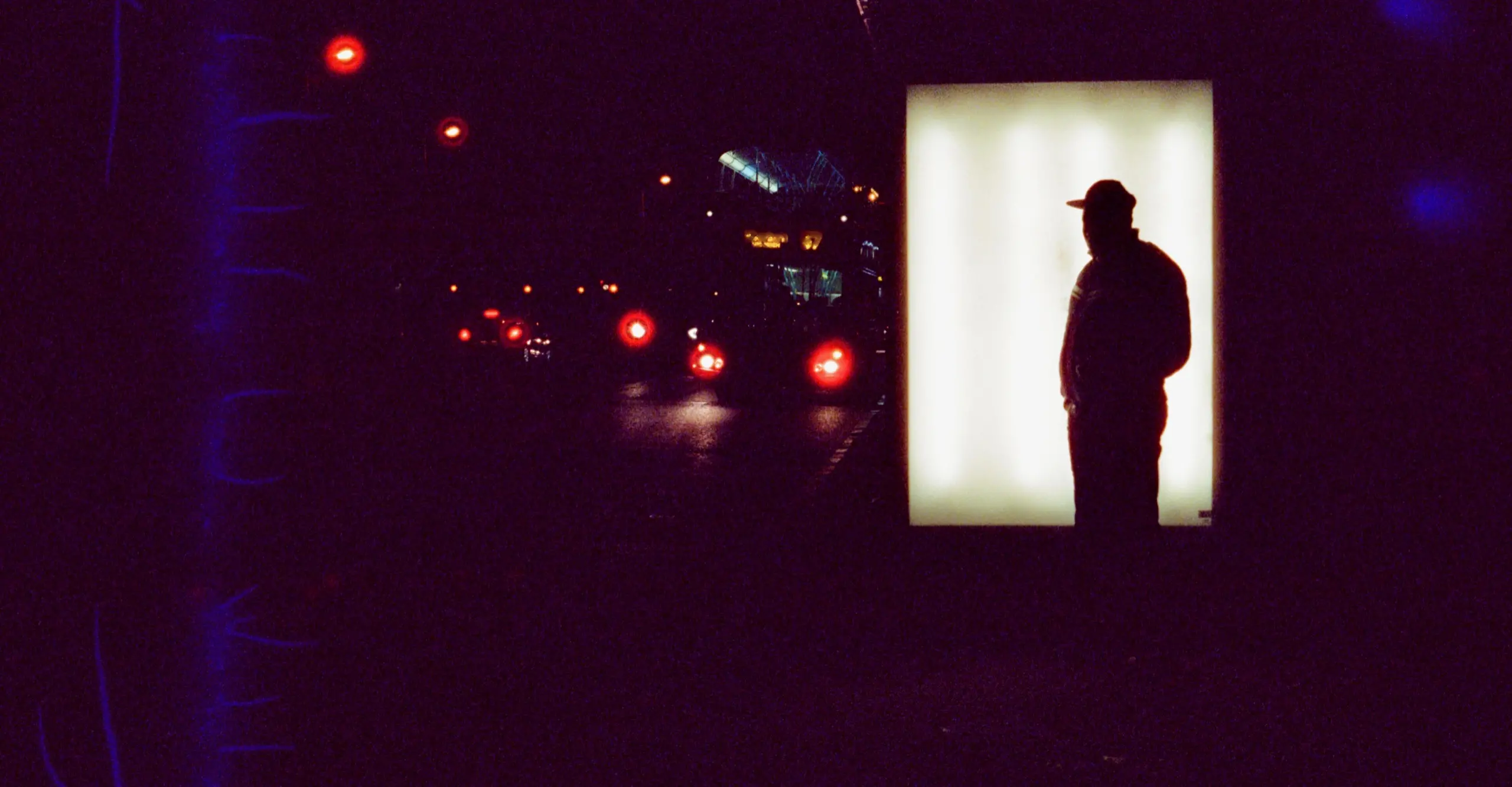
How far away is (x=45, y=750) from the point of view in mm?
2746

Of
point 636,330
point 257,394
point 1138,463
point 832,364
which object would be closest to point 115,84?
point 257,394

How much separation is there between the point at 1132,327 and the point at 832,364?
33.5 feet

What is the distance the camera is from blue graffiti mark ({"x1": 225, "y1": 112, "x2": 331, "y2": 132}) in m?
2.75

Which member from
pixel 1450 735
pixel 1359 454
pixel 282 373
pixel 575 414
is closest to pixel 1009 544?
pixel 1359 454

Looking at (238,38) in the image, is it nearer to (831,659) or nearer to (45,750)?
(45,750)

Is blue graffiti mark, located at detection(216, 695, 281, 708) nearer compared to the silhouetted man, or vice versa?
blue graffiti mark, located at detection(216, 695, 281, 708)

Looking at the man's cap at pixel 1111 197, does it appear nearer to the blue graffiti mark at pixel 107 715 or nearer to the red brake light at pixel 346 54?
the red brake light at pixel 346 54

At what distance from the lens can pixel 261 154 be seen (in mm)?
2873

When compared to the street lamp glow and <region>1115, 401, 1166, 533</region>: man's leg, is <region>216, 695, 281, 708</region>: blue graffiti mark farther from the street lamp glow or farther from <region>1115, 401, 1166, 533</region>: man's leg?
the street lamp glow

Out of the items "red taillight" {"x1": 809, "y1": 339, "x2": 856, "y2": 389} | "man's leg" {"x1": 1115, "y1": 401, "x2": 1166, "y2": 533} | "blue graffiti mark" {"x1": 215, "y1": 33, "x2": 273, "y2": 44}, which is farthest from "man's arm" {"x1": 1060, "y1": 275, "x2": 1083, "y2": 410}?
"red taillight" {"x1": 809, "y1": 339, "x2": 856, "y2": 389}

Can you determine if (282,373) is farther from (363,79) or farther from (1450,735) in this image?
(363,79)

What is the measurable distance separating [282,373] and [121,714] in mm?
791

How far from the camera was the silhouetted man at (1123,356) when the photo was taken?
6094 mm

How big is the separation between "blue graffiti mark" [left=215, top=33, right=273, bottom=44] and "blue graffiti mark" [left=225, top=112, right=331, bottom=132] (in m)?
0.15
